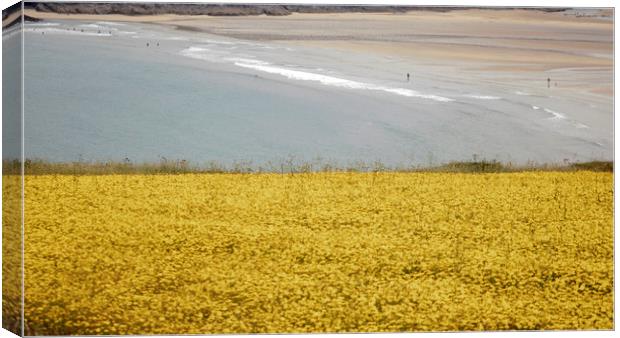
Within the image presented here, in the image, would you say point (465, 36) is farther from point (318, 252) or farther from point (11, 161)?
point (11, 161)

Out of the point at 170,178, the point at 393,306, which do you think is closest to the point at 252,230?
the point at 170,178

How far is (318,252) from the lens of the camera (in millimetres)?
10125

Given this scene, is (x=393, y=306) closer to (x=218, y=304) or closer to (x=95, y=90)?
(x=218, y=304)

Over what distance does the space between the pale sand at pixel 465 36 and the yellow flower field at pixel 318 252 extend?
3.42 ft

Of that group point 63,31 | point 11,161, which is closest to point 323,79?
point 63,31

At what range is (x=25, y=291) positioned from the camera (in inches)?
370

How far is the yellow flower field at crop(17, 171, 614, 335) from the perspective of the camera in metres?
9.46

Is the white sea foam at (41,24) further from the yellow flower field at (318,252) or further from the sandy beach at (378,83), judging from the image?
the yellow flower field at (318,252)

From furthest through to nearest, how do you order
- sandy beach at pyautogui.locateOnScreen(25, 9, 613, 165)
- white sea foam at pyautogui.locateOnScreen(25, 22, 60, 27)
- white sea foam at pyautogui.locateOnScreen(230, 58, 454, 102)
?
white sea foam at pyautogui.locateOnScreen(230, 58, 454, 102)
sandy beach at pyautogui.locateOnScreen(25, 9, 613, 165)
white sea foam at pyautogui.locateOnScreen(25, 22, 60, 27)

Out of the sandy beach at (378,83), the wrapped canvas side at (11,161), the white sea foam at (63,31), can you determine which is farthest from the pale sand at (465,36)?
the wrapped canvas side at (11,161)

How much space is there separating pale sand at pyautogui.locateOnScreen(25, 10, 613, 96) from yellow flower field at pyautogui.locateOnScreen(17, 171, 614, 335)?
1043mm

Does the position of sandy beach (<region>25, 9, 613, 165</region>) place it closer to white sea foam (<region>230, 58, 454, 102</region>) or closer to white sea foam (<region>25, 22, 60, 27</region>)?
white sea foam (<region>230, 58, 454, 102</region>)

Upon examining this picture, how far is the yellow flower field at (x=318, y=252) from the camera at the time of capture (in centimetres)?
946

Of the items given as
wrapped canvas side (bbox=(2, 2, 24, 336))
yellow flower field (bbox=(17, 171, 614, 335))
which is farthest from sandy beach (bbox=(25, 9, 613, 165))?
wrapped canvas side (bbox=(2, 2, 24, 336))
